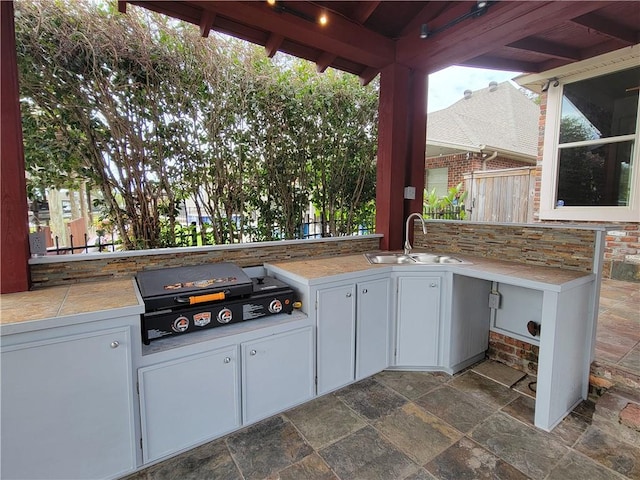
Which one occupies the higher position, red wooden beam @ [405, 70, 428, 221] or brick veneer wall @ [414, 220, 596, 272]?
red wooden beam @ [405, 70, 428, 221]

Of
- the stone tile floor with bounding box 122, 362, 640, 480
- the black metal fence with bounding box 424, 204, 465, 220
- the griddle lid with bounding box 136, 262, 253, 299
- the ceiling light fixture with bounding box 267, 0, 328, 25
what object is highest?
the ceiling light fixture with bounding box 267, 0, 328, 25

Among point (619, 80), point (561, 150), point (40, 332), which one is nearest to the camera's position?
point (40, 332)

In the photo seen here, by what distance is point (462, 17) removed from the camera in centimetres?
227

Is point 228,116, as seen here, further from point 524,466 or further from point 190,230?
point 524,466

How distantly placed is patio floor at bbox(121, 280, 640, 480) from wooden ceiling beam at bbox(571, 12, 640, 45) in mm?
2773

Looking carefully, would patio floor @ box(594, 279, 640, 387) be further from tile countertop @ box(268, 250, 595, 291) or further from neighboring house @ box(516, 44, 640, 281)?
neighboring house @ box(516, 44, 640, 281)

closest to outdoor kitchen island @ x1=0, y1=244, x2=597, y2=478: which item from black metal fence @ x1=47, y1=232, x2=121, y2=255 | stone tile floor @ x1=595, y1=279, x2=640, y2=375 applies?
stone tile floor @ x1=595, y1=279, x2=640, y2=375

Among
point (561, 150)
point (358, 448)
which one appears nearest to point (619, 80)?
point (561, 150)

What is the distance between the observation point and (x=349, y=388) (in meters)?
2.32

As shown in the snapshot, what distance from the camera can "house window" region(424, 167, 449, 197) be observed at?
8.29 metres

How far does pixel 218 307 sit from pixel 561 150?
4.97 meters

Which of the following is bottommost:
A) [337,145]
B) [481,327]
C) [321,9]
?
[481,327]

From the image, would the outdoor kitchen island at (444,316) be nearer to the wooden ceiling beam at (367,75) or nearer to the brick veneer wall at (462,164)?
the wooden ceiling beam at (367,75)

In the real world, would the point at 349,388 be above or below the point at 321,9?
below
